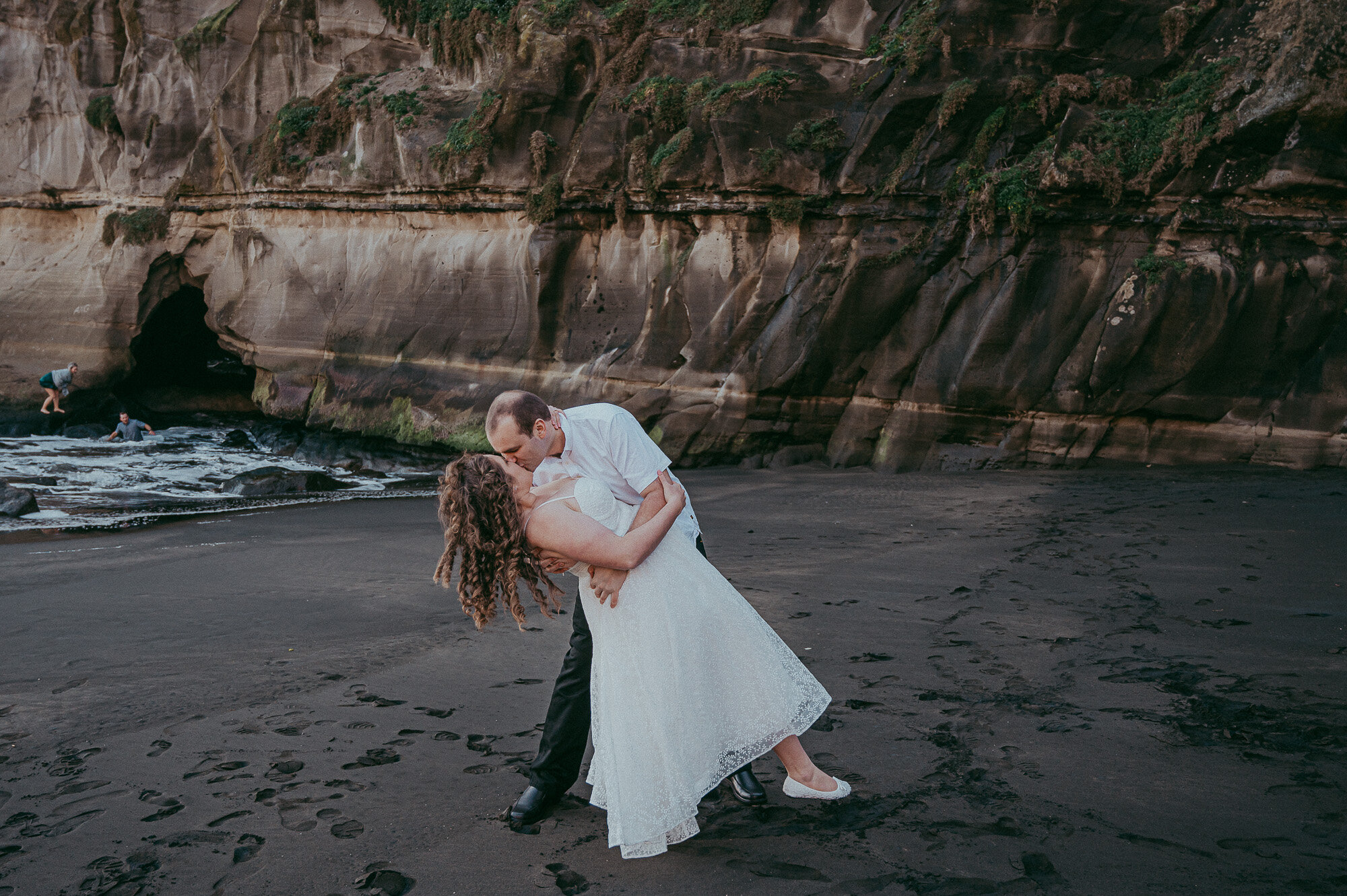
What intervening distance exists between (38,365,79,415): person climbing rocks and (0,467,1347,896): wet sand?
14.0 meters

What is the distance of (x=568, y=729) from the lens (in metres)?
3.21

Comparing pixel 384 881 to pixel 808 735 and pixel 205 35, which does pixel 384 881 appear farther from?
pixel 205 35

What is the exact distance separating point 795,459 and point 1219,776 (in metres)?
10.1

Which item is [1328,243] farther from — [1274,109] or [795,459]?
[795,459]

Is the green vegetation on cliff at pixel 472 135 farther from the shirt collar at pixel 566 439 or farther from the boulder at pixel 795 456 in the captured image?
the shirt collar at pixel 566 439

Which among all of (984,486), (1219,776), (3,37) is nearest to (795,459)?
(984,486)

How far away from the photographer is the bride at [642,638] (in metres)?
2.82

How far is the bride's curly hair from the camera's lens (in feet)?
9.32

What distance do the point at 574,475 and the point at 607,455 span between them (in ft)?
0.49

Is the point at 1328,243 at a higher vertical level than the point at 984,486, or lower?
higher

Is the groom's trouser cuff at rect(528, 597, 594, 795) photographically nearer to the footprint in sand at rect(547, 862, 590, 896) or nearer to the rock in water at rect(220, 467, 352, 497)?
the footprint in sand at rect(547, 862, 590, 896)

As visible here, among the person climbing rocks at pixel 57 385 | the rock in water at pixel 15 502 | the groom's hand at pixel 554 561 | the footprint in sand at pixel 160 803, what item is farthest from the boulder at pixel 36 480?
the groom's hand at pixel 554 561

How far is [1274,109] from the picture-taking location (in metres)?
10.1

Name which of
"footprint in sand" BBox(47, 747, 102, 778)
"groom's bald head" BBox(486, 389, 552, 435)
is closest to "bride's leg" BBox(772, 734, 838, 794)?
"groom's bald head" BBox(486, 389, 552, 435)
